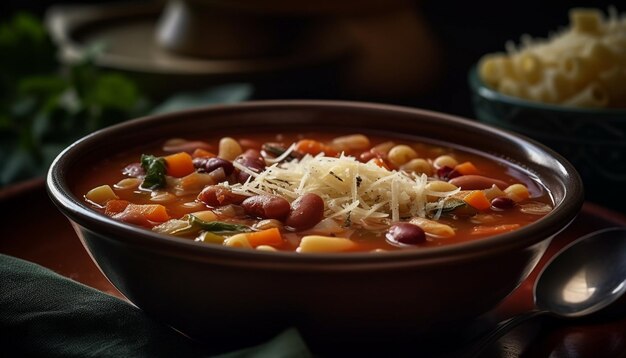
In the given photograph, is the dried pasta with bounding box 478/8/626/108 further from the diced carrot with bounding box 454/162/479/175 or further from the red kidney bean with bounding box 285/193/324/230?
the red kidney bean with bounding box 285/193/324/230

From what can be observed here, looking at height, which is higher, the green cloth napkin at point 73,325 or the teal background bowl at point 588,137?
the teal background bowl at point 588,137

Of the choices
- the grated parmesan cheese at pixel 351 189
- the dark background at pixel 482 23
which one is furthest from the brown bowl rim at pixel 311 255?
the dark background at pixel 482 23

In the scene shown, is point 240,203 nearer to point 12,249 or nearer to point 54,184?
point 54,184

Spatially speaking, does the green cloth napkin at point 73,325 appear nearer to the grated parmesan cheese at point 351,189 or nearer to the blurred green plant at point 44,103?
the grated parmesan cheese at point 351,189

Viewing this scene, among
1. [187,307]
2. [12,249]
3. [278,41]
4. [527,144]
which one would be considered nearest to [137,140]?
[12,249]

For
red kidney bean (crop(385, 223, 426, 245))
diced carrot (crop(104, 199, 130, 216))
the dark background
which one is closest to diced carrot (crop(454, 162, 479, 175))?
red kidney bean (crop(385, 223, 426, 245))

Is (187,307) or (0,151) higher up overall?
(187,307)
